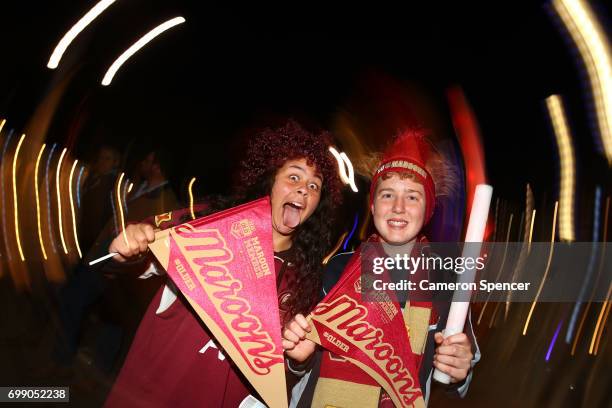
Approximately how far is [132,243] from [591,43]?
13.0 feet

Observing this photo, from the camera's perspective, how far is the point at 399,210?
2.63m

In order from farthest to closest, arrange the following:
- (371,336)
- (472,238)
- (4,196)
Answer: (4,196) < (371,336) < (472,238)

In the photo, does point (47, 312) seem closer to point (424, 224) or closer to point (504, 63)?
point (424, 224)

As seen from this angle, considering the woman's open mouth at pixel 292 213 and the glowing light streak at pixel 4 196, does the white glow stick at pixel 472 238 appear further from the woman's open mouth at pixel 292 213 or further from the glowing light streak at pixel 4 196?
the glowing light streak at pixel 4 196

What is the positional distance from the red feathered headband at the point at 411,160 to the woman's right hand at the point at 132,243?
1337 millimetres

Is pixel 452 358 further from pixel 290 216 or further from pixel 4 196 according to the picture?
pixel 4 196

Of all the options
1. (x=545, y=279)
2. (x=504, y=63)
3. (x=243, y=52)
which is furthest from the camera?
(x=243, y=52)

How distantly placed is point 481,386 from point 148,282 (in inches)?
162

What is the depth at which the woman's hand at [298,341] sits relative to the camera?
2.34 m

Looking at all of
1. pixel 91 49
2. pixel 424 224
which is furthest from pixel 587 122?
pixel 91 49

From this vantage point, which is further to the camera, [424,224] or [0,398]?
[0,398]

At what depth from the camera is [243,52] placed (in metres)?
8.44

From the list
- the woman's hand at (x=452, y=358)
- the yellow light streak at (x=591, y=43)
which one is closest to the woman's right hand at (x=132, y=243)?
the woman's hand at (x=452, y=358)

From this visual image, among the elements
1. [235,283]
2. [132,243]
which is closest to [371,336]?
Answer: [235,283]
